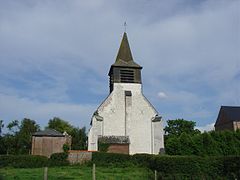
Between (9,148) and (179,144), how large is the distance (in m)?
30.3

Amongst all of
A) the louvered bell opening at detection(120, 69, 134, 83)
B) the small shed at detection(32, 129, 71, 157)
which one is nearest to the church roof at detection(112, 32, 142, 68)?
the louvered bell opening at detection(120, 69, 134, 83)

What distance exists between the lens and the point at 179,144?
26.3 m

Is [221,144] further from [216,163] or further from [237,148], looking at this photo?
[216,163]

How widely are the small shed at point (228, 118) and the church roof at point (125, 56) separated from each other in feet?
65.2

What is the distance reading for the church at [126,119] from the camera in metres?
32.9

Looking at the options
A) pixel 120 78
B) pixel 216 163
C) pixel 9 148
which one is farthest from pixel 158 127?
pixel 9 148

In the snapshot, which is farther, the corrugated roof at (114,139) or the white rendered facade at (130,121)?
the white rendered facade at (130,121)

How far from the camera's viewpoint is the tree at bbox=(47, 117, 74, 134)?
183ft

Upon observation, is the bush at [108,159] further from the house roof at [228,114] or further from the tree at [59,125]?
the tree at [59,125]

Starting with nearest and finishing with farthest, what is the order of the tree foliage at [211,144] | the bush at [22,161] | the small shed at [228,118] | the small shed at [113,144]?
the tree foliage at [211,144] → the bush at [22,161] → the small shed at [113,144] → the small shed at [228,118]

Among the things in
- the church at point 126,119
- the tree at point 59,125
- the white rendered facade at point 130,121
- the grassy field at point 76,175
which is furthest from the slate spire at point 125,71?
the tree at point 59,125

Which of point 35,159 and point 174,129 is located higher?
point 174,129

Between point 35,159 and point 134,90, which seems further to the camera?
point 134,90

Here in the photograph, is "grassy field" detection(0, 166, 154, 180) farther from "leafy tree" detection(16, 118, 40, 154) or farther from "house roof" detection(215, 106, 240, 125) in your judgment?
"house roof" detection(215, 106, 240, 125)
